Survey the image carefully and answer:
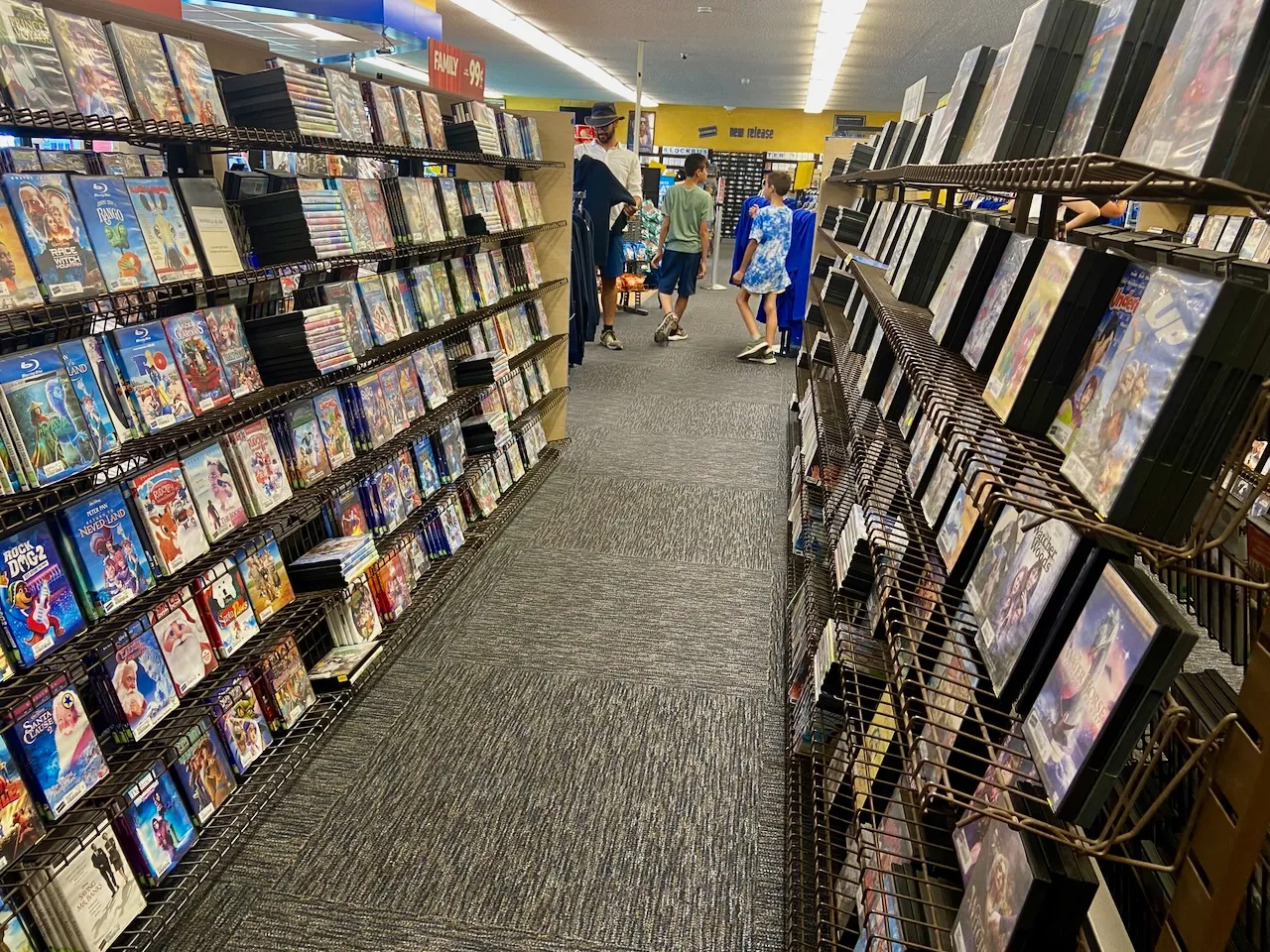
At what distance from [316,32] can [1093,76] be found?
8.50 metres

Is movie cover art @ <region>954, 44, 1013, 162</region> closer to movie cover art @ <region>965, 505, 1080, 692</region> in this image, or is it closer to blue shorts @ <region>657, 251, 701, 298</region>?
movie cover art @ <region>965, 505, 1080, 692</region>

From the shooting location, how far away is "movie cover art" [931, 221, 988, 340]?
1603 mm

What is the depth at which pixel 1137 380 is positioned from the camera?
890 mm

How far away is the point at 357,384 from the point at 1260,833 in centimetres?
264

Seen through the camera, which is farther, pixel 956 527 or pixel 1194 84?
pixel 956 527

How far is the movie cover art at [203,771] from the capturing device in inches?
77.6

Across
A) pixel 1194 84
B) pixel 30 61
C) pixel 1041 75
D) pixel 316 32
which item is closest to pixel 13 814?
pixel 30 61

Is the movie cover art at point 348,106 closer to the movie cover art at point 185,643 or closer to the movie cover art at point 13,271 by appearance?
the movie cover art at point 13,271

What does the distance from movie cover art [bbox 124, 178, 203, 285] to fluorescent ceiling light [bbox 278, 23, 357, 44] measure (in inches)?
176

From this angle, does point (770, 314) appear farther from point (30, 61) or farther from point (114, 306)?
point (30, 61)

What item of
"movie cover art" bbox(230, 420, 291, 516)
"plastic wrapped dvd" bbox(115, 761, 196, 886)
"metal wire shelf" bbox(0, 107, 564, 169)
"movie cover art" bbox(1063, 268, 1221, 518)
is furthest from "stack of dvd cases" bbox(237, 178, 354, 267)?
"movie cover art" bbox(1063, 268, 1221, 518)

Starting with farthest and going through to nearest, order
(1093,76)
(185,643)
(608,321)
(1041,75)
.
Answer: (608,321) < (185,643) < (1041,75) < (1093,76)

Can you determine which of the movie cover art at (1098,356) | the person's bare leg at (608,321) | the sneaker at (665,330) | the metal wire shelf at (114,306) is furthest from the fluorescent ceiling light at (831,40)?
the movie cover art at (1098,356)

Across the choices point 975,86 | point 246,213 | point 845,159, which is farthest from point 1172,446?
point 845,159
